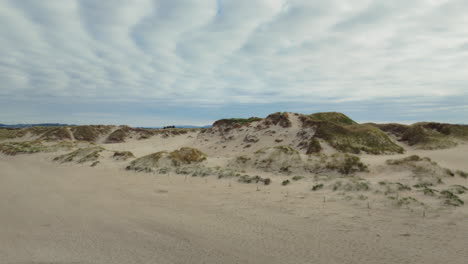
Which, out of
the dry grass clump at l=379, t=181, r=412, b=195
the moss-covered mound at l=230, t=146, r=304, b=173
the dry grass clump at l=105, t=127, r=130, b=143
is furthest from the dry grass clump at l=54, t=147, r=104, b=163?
the dry grass clump at l=105, t=127, r=130, b=143

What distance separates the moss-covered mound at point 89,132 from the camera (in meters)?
61.5

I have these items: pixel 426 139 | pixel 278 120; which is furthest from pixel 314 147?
pixel 426 139

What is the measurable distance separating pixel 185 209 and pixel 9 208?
6.53 m

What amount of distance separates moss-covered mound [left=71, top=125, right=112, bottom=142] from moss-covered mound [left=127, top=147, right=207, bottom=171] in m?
54.6

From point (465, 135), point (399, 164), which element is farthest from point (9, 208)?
point (465, 135)

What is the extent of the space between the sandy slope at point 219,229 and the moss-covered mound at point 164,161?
20.0 feet

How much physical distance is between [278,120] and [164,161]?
20929 mm

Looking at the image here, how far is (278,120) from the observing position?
33688 millimetres

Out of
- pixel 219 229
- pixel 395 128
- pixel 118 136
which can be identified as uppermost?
pixel 395 128

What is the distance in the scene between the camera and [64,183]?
Result: 1245cm

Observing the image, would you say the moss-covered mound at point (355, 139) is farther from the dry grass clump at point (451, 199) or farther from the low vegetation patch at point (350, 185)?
the dry grass clump at point (451, 199)

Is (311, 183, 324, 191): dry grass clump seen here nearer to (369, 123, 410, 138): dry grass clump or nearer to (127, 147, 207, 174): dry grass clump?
(127, 147, 207, 174): dry grass clump

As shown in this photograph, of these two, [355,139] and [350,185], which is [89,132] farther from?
[350,185]

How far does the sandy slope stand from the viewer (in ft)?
16.7
